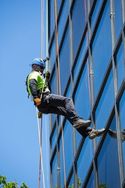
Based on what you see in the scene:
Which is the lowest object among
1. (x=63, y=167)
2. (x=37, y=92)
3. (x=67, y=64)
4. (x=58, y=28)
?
(x=63, y=167)

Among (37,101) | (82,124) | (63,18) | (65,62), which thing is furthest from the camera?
(63,18)

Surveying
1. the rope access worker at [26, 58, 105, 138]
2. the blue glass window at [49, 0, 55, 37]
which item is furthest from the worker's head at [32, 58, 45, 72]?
the blue glass window at [49, 0, 55, 37]

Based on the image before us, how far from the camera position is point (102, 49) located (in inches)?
556

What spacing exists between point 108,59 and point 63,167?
4.91 metres

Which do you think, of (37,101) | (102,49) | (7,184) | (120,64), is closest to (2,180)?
(7,184)

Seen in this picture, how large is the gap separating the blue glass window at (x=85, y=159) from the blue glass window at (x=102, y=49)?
1.39 m

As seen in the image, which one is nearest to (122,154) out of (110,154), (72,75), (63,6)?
(110,154)

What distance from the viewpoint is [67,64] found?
17.7 meters

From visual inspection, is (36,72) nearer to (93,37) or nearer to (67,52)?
(93,37)

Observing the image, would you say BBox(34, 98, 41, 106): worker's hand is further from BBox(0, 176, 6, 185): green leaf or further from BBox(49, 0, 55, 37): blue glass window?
BBox(49, 0, 55, 37): blue glass window

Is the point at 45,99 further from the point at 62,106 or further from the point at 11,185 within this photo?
the point at 11,185

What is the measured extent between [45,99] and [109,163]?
2111 mm

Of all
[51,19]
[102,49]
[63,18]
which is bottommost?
[102,49]

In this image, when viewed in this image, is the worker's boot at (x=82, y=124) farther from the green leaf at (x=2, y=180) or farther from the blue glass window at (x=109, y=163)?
the green leaf at (x=2, y=180)
